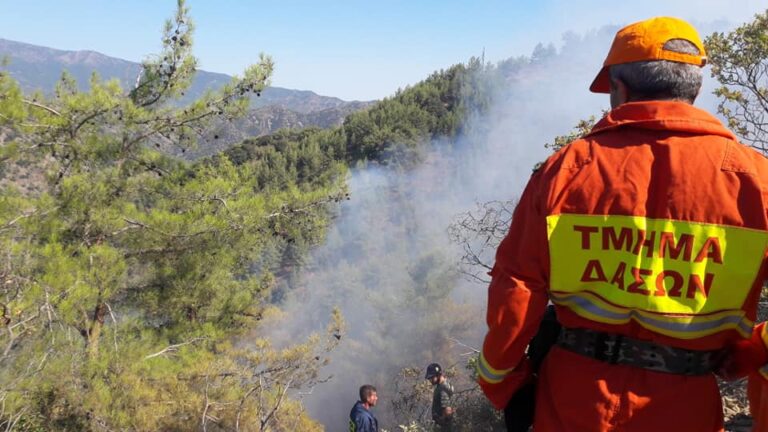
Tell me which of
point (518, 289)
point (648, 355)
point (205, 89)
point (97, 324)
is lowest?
point (97, 324)

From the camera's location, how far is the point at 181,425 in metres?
6.44

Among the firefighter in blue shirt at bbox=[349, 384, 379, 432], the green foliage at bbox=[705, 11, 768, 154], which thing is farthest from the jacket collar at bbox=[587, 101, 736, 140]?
the green foliage at bbox=[705, 11, 768, 154]

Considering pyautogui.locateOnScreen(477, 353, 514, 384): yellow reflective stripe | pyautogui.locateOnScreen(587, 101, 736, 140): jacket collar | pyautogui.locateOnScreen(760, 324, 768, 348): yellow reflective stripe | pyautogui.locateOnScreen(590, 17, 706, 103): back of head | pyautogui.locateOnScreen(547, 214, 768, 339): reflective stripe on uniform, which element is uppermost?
pyautogui.locateOnScreen(590, 17, 706, 103): back of head

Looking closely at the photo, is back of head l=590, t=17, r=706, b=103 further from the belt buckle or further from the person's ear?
the belt buckle

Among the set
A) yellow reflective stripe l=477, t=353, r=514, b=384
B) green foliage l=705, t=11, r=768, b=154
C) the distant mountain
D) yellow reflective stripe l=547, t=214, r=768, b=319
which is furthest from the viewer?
the distant mountain

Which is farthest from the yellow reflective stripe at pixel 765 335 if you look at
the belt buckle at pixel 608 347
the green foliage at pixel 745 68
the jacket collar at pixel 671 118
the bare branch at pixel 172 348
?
the bare branch at pixel 172 348

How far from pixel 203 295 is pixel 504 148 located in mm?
38575

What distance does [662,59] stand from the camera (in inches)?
47.0

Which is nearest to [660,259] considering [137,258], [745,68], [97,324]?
[745,68]

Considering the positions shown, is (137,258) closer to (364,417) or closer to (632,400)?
(364,417)

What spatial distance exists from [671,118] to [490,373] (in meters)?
0.72

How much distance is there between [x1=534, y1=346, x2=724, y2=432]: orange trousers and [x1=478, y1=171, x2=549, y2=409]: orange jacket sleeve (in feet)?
0.48

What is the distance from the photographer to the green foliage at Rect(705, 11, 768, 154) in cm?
527

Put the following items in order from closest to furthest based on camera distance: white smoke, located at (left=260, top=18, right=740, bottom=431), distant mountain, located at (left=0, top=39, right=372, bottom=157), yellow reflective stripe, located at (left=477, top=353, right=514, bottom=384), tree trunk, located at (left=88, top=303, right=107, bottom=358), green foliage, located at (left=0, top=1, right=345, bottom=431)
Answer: yellow reflective stripe, located at (left=477, top=353, right=514, bottom=384) → green foliage, located at (left=0, top=1, right=345, bottom=431) → tree trunk, located at (left=88, top=303, right=107, bottom=358) → distant mountain, located at (left=0, top=39, right=372, bottom=157) → white smoke, located at (left=260, top=18, right=740, bottom=431)
